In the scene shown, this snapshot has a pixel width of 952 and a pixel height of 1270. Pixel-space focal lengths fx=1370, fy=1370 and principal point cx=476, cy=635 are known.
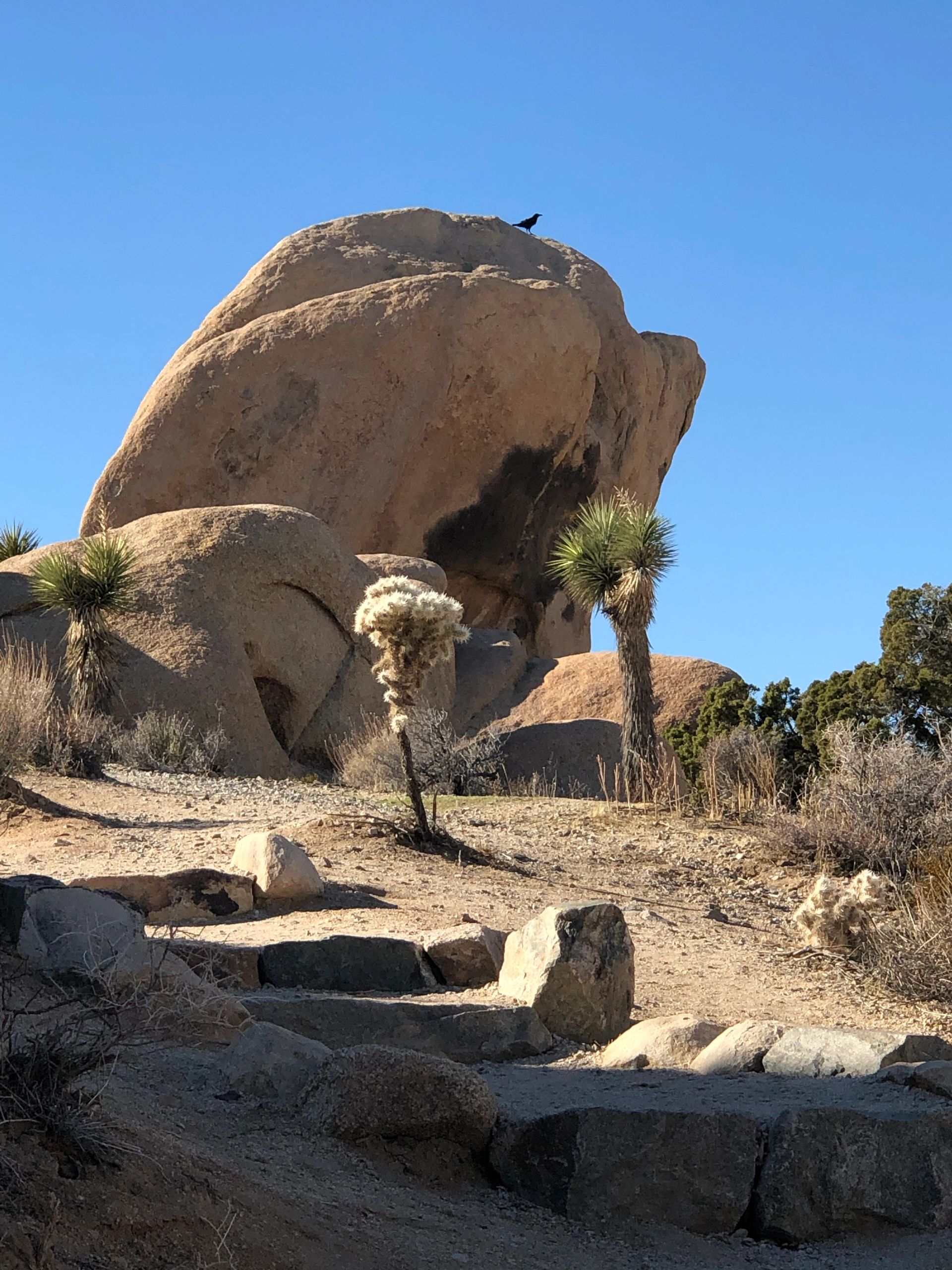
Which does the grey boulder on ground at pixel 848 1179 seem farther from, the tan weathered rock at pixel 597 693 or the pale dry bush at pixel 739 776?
the tan weathered rock at pixel 597 693

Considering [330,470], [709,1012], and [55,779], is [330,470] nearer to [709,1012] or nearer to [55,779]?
[55,779]

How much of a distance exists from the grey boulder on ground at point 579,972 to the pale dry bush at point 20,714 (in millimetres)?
6572

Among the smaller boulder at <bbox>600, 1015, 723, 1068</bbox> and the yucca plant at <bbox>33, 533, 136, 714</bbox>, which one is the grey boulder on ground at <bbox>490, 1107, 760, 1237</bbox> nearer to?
the smaller boulder at <bbox>600, 1015, 723, 1068</bbox>

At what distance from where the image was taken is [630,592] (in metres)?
15.2

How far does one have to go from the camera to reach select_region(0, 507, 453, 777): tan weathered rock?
17.5 m

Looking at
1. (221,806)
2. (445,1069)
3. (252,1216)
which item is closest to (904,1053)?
(445,1069)

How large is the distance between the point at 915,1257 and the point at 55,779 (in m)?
10.2

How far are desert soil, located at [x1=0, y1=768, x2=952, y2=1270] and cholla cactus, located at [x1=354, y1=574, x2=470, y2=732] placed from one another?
53.9 inches

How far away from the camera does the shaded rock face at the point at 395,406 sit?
25984 mm

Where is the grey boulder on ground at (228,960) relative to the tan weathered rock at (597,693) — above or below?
below

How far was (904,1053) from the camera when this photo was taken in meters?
5.49

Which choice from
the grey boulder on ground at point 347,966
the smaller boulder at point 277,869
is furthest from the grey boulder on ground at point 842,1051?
the smaller boulder at point 277,869

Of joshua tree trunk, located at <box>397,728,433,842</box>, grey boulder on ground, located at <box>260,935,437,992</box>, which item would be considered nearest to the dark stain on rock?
joshua tree trunk, located at <box>397,728,433,842</box>

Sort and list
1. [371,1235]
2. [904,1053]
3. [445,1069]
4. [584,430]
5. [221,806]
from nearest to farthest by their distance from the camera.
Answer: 1. [371,1235]
2. [445,1069]
3. [904,1053]
4. [221,806]
5. [584,430]
